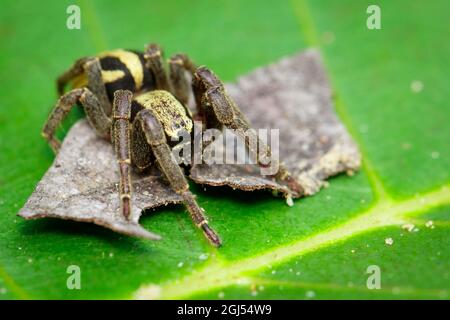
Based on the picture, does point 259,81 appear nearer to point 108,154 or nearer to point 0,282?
point 108,154

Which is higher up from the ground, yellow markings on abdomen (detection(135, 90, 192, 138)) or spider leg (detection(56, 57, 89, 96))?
spider leg (detection(56, 57, 89, 96))

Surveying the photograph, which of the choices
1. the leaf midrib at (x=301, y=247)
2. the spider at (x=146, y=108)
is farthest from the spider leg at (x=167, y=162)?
the leaf midrib at (x=301, y=247)

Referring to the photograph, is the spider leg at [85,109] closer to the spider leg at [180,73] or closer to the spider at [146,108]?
the spider at [146,108]

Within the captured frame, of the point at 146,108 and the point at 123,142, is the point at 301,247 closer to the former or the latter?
the point at 123,142

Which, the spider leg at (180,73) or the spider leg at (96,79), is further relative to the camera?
the spider leg at (180,73)

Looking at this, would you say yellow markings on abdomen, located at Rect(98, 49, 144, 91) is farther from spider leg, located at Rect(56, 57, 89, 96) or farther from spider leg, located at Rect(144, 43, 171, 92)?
spider leg, located at Rect(56, 57, 89, 96)

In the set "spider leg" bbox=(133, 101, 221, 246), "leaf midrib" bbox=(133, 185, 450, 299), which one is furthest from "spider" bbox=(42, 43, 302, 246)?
"leaf midrib" bbox=(133, 185, 450, 299)
